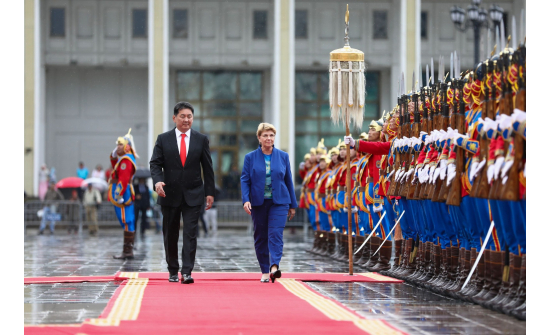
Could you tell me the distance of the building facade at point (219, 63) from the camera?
126 feet

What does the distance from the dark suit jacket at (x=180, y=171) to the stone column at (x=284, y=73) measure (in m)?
26.1

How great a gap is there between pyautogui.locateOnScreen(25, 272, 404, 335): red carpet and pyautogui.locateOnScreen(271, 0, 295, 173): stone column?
26.4 meters

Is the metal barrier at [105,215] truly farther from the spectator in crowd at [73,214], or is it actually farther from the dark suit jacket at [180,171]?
the dark suit jacket at [180,171]

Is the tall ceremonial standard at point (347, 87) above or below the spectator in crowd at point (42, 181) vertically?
above

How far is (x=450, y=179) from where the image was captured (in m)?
8.64

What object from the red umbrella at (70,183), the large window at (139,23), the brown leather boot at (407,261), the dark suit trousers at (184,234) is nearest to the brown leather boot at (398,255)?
the brown leather boot at (407,261)

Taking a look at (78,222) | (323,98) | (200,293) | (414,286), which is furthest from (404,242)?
(323,98)

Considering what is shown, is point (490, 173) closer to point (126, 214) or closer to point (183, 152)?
point (183, 152)

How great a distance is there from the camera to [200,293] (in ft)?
29.6

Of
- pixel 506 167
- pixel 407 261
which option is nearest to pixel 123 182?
pixel 407 261

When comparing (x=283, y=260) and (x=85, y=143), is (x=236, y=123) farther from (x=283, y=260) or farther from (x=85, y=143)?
(x=283, y=260)

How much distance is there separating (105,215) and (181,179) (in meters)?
18.9

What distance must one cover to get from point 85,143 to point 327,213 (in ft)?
82.5

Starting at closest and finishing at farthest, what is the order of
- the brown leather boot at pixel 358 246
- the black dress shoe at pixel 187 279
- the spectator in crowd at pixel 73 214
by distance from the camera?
the black dress shoe at pixel 187 279 < the brown leather boot at pixel 358 246 < the spectator in crowd at pixel 73 214
